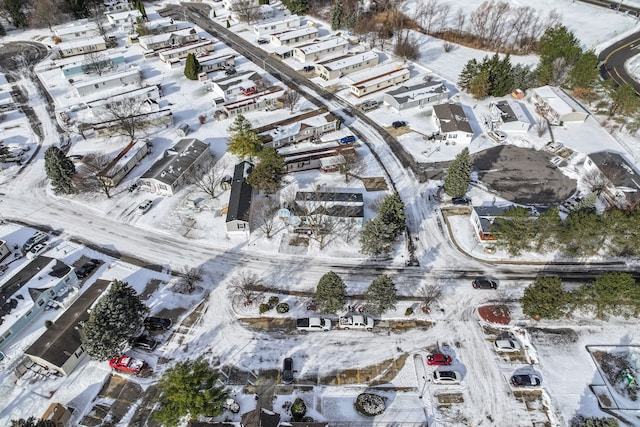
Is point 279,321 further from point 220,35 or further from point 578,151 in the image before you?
point 220,35

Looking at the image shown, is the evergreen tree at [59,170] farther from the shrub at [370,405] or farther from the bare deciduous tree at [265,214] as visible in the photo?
the shrub at [370,405]

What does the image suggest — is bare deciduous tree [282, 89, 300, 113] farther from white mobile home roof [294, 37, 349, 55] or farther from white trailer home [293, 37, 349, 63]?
white mobile home roof [294, 37, 349, 55]

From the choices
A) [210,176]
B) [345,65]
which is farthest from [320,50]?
[210,176]

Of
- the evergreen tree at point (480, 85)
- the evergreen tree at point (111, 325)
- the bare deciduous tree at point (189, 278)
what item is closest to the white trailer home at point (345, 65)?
the evergreen tree at point (480, 85)

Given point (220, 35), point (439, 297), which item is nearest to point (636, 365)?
point (439, 297)

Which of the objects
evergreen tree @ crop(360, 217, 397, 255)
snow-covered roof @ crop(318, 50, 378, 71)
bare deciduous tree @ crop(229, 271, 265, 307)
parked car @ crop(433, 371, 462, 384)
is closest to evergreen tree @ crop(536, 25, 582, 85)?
snow-covered roof @ crop(318, 50, 378, 71)
